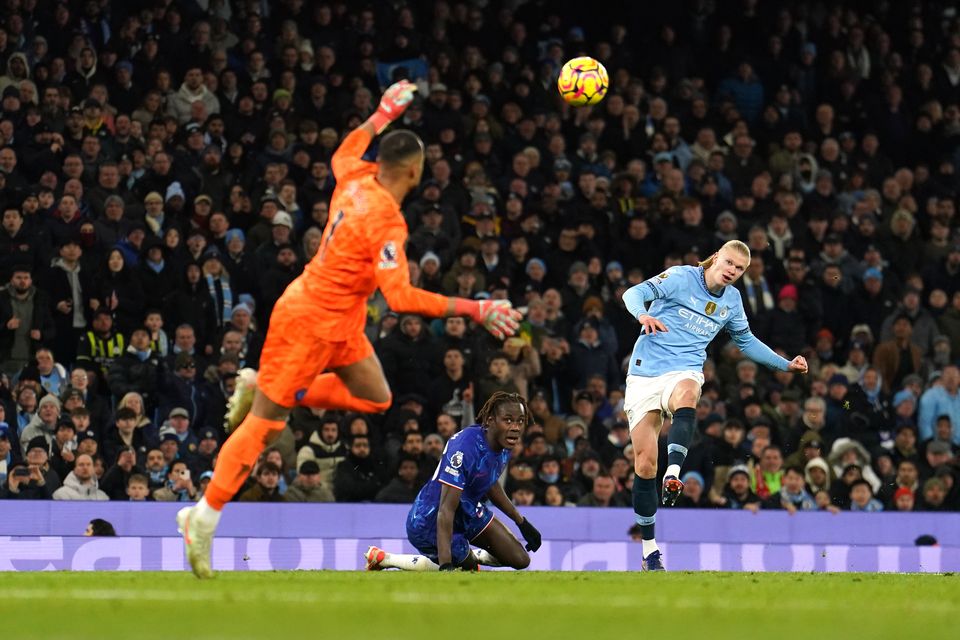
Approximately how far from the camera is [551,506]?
16.7 metres

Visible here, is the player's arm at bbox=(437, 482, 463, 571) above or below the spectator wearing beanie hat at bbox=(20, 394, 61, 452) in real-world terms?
below

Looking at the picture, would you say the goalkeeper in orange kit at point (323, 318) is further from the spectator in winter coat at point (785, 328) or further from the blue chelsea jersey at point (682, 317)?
the spectator in winter coat at point (785, 328)

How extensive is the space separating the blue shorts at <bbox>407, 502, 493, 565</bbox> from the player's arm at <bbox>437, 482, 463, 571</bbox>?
0.66 meters

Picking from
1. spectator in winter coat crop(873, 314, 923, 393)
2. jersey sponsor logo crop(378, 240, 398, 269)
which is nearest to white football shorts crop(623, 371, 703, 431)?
jersey sponsor logo crop(378, 240, 398, 269)

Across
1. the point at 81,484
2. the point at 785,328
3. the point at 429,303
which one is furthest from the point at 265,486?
the point at 429,303

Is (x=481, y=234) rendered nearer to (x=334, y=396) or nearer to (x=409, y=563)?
(x=409, y=563)

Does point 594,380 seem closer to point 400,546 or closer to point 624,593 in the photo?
point 400,546

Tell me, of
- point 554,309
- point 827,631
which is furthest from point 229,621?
point 554,309

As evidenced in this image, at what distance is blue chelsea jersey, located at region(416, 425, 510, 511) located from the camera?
12.7 meters

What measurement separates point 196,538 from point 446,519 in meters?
3.03

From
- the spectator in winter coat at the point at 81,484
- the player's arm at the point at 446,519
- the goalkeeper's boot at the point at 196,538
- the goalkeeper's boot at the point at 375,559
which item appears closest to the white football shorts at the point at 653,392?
the player's arm at the point at 446,519

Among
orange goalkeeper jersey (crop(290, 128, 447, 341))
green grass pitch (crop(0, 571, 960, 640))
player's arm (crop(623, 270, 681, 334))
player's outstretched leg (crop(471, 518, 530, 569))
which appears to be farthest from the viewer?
player's outstretched leg (crop(471, 518, 530, 569))

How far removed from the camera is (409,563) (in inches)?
522

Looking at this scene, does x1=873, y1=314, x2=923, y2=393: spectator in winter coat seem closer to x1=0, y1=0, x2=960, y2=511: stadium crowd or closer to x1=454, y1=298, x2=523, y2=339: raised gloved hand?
x1=0, y1=0, x2=960, y2=511: stadium crowd
